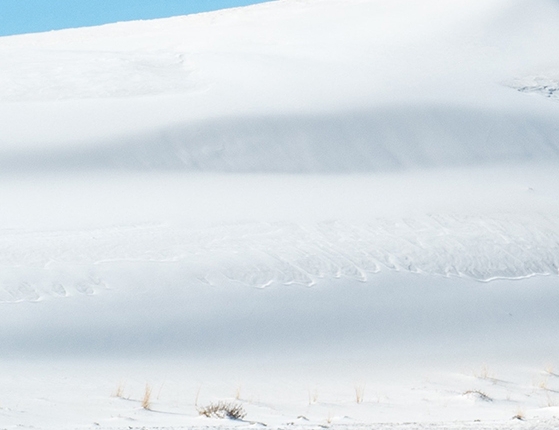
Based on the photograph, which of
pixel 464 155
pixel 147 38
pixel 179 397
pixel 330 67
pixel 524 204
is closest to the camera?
pixel 179 397

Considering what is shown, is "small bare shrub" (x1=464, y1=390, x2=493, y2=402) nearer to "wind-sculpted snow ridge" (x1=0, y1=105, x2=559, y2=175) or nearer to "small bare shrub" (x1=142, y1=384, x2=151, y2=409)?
"small bare shrub" (x1=142, y1=384, x2=151, y2=409)

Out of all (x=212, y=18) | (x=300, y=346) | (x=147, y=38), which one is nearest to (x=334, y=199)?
(x=300, y=346)

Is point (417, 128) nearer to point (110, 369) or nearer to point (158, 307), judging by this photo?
point (158, 307)

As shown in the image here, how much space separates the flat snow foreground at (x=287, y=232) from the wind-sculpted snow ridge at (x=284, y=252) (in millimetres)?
27

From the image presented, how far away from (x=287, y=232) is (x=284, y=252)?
547 mm

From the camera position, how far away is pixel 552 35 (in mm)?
15141

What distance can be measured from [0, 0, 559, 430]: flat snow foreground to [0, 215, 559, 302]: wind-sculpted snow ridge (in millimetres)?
27

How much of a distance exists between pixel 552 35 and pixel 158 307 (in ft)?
33.0

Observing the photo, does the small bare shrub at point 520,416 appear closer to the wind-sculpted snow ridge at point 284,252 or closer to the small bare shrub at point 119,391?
the small bare shrub at point 119,391

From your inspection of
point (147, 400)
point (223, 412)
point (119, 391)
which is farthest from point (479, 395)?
point (119, 391)

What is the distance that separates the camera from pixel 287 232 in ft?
29.9

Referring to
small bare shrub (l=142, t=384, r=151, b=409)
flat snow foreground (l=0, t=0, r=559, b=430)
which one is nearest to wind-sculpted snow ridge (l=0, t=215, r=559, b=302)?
flat snow foreground (l=0, t=0, r=559, b=430)

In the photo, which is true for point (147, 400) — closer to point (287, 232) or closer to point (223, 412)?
point (223, 412)

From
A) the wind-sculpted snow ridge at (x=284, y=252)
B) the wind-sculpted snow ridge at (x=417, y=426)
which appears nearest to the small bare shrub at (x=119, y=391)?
the wind-sculpted snow ridge at (x=417, y=426)
